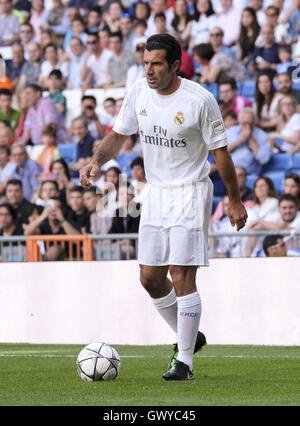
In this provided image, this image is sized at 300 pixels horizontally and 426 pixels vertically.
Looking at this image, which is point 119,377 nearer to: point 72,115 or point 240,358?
point 240,358

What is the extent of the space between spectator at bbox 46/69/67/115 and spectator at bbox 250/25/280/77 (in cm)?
395

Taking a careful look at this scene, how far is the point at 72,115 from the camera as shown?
58.3ft

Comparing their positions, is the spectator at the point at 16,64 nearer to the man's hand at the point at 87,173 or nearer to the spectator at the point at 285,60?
the spectator at the point at 285,60

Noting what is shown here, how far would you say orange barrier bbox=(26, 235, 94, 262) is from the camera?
12492 millimetres

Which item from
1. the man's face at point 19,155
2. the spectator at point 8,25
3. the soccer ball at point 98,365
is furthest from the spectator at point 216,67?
the soccer ball at point 98,365

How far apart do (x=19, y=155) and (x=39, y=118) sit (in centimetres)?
110

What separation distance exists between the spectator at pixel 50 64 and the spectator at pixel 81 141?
6.97ft

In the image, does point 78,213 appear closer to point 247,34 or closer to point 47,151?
point 47,151

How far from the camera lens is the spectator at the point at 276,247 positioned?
37.6 feet

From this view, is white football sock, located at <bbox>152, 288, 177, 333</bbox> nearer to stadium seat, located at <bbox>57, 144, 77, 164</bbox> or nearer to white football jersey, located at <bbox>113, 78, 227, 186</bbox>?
white football jersey, located at <bbox>113, 78, 227, 186</bbox>

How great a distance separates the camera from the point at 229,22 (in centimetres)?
1633

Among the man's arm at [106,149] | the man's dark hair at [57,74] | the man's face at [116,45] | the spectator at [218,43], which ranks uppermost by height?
the man's face at [116,45]

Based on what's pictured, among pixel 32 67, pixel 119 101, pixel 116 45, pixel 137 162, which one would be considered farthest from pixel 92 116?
pixel 32 67

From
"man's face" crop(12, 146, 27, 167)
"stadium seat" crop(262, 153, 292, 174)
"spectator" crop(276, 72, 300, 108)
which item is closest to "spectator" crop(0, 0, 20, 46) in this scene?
"man's face" crop(12, 146, 27, 167)
